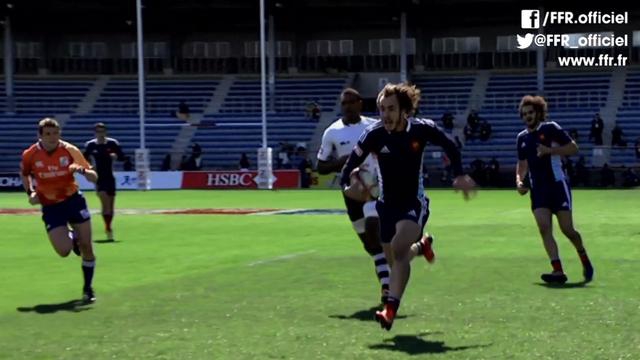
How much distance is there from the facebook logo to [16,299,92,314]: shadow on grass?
5148 centimetres

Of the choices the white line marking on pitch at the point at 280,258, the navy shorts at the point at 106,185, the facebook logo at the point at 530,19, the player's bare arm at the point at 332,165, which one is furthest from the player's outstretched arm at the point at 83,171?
the facebook logo at the point at 530,19

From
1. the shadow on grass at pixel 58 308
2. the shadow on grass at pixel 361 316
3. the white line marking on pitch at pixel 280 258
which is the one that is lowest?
the white line marking on pitch at pixel 280 258

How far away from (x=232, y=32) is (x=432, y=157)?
19514 millimetres

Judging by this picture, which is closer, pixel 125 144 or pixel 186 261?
pixel 186 261

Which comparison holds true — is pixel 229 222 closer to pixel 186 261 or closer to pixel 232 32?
pixel 186 261

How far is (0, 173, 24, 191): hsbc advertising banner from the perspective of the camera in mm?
51688

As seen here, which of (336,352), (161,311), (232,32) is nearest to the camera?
(336,352)

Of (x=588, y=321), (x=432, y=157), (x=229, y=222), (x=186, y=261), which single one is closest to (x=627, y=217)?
(x=229, y=222)

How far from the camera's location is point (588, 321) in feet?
32.4

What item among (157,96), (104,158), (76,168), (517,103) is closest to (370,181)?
(76,168)

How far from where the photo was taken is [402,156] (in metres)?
9.84

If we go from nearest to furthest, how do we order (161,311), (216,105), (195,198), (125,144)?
(161,311)
(195,198)
(125,144)
(216,105)

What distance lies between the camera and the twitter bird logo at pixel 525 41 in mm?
63312

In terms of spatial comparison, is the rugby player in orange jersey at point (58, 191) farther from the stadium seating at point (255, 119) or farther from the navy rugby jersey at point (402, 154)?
the stadium seating at point (255, 119)
